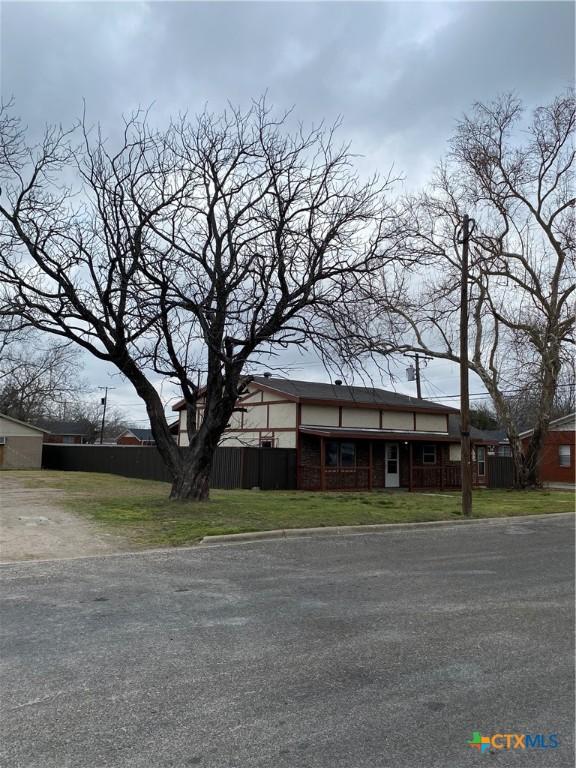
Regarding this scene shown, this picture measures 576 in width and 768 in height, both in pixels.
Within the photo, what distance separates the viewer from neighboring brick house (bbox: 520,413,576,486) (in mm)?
38969

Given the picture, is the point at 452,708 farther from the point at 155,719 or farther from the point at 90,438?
the point at 90,438

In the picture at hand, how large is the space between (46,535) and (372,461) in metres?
18.9

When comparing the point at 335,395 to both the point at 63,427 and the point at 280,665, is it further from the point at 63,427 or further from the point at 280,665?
the point at 63,427

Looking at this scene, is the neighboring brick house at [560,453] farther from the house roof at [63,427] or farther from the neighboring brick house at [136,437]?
the house roof at [63,427]

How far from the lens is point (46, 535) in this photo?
469 inches

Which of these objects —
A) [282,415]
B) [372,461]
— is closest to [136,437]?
[282,415]

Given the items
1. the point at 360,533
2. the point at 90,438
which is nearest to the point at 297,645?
the point at 360,533

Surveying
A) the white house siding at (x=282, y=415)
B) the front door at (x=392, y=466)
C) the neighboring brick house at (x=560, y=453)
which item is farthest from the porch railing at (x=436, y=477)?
the neighboring brick house at (x=560, y=453)

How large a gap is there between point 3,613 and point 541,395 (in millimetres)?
26960

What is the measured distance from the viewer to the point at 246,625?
6359mm

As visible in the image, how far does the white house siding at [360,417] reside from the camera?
29.3m

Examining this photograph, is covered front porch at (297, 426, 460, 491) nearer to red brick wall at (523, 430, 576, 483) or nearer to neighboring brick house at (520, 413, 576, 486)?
neighboring brick house at (520, 413, 576, 486)

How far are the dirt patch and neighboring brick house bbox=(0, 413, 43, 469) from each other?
28725 millimetres

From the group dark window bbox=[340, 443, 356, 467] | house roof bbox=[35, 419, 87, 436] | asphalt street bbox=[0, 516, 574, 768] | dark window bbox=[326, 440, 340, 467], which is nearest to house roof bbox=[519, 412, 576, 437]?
dark window bbox=[340, 443, 356, 467]
